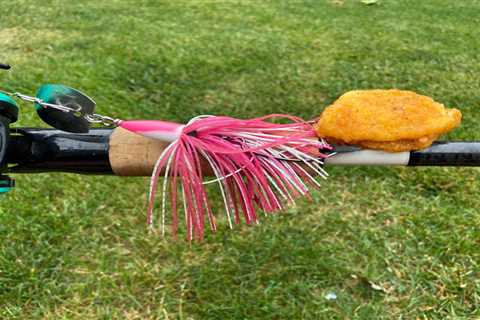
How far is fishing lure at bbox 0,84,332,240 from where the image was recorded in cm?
83

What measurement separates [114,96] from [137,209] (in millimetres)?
951

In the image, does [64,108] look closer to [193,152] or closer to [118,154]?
[118,154]

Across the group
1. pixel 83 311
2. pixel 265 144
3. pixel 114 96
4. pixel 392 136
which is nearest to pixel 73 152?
pixel 265 144

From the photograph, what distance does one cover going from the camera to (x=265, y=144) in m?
0.85

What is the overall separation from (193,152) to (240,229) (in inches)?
38.9

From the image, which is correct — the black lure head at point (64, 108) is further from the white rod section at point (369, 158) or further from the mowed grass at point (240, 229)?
the mowed grass at point (240, 229)

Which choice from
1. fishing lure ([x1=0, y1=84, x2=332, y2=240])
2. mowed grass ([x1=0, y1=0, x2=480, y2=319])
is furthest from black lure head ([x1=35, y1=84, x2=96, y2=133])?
mowed grass ([x1=0, y1=0, x2=480, y2=319])

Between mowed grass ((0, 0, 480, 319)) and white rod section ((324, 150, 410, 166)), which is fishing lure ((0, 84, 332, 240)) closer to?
white rod section ((324, 150, 410, 166))

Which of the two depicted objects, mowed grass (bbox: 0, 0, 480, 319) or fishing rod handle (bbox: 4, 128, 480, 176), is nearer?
fishing rod handle (bbox: 4, 128, 480, 176)

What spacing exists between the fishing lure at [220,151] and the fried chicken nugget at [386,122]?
0.04 meters

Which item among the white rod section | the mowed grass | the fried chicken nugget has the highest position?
the fried chicken nugget

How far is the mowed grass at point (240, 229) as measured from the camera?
150 cm

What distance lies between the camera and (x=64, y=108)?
0.82m

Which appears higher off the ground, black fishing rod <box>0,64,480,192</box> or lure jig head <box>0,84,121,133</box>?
lure jig head <box>0,84,121,133</box>
